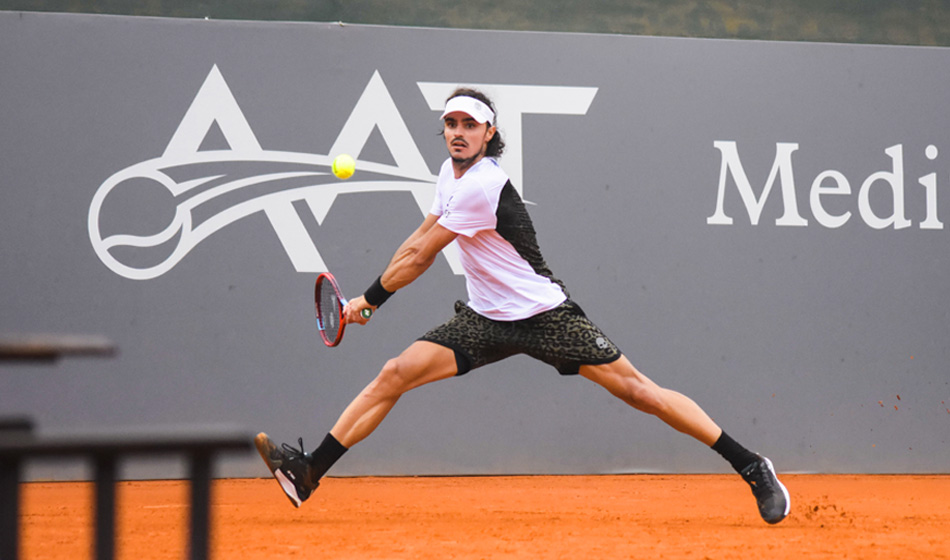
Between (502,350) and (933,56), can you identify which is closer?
(502,350)

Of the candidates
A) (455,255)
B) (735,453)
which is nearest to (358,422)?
(735,453)

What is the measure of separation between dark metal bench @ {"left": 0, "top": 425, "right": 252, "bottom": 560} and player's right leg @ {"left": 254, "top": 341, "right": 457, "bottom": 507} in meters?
2.28

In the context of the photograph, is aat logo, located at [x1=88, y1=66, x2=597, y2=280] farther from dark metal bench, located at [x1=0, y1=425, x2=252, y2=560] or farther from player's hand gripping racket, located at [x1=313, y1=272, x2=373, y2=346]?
dark metal bench, located at [x1=0, y1=425, x2=252, y2=560]

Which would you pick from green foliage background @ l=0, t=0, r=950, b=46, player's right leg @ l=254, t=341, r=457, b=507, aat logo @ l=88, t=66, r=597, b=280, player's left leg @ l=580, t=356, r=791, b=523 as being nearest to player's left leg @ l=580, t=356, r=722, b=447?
player's left leg @ l=580, t=356, r=791, b=523

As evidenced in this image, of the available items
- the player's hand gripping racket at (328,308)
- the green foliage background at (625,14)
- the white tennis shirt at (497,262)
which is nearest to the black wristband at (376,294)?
the player's hand gripping racket at (328,308)

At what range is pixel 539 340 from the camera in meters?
3.90

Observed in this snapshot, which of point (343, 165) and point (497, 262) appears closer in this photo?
point (497, 262)

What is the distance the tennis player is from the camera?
382 cm

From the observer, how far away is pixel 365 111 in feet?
17.9

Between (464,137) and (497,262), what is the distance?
510 mm

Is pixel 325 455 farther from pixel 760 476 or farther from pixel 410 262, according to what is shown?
pixel 760 476

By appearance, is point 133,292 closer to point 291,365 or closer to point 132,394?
point 132,394

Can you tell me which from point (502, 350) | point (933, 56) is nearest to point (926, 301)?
point (933, 56)

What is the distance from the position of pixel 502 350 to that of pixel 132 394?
7.71 ft
